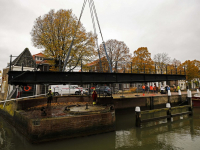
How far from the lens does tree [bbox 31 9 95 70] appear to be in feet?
61.8

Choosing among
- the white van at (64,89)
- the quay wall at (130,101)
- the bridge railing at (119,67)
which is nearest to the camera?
the bridge railing at (119,67)

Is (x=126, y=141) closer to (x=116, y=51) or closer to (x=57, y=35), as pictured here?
(x=57, y=35)

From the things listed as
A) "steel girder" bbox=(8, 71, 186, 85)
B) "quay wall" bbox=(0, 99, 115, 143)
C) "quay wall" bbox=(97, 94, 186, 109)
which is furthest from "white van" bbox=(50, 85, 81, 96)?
"quay wall" bbox=(0, 99, 115, 143)

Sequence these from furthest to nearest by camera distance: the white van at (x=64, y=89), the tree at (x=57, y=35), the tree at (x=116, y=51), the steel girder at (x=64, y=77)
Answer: the tree at (x=116, y=51), the white van at (x=64, y=89), the tree at (x=57, y=35), the steel girder at (x=64, y=77)

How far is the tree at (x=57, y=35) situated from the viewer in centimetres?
1883

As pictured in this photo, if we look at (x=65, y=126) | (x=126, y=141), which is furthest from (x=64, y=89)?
(x=126, y=141)

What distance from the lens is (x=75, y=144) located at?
8.22 meters

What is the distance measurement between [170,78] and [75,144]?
13511 mm

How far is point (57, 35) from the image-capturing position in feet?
64.0

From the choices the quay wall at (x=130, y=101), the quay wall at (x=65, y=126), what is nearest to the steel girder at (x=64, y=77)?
the quay wall at (x=65, y=126)

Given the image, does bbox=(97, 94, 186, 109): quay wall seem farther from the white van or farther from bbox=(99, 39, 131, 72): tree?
bbox=(99, 39, 131, 72): tree

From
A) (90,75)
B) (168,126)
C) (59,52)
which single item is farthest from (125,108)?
(59,52)

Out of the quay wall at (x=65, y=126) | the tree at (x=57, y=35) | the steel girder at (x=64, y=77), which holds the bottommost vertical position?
the quay wall at (x=65, y=126)

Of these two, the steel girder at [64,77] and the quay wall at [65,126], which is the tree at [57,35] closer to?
the steel girder at [64,77]
